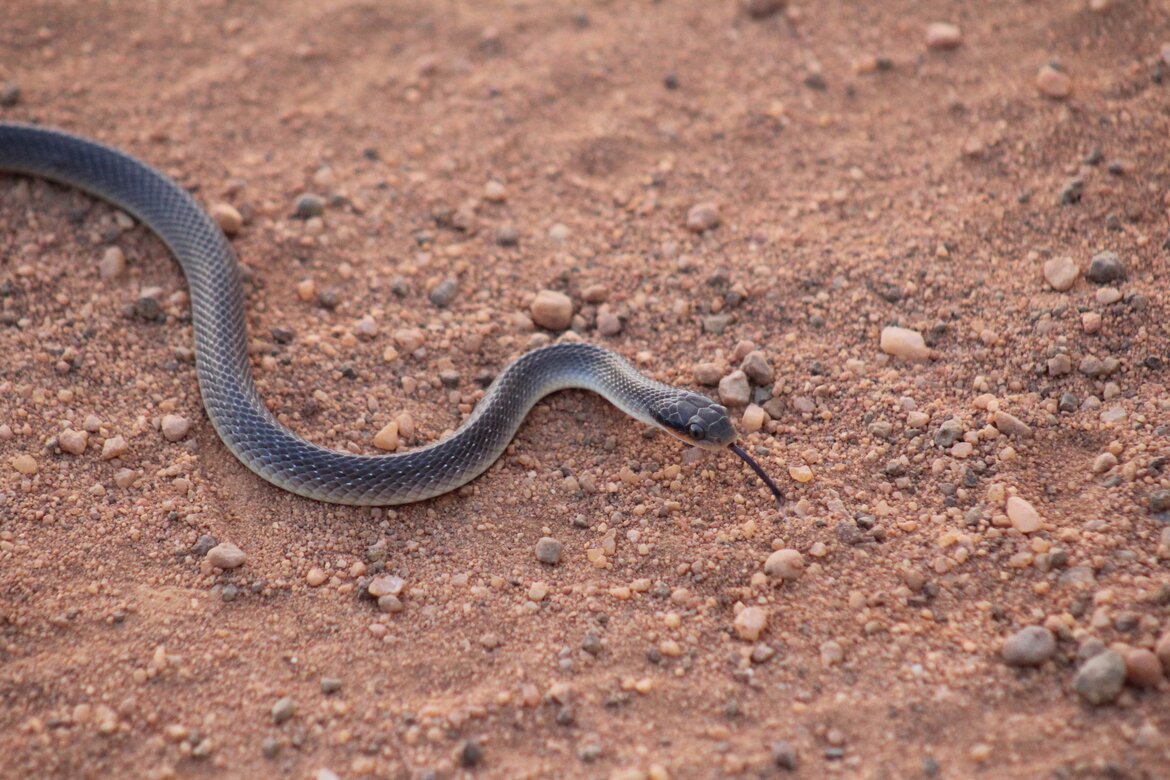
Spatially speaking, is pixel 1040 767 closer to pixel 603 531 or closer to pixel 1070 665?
pixel 1070 665

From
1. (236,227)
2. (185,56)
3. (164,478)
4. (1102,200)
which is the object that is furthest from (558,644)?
(185,56)

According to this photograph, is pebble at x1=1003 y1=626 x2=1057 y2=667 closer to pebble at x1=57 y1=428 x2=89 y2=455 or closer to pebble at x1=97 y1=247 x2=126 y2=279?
pebble at x1=57 y1=428 x2=89 y2=455

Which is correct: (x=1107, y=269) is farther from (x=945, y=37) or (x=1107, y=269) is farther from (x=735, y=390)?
(x=945, y=37)

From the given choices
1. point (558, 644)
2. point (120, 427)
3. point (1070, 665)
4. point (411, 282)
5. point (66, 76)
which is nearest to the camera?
point (1070, 665)

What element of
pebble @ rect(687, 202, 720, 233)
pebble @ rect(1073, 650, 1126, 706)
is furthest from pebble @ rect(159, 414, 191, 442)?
pebble @ rect(1073, 650, 1126, 706)

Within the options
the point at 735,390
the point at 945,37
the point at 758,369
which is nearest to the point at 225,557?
the point at 735,390

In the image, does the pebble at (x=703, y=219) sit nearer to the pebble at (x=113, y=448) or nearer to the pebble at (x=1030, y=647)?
the pebble at (x=1030, y=647)
